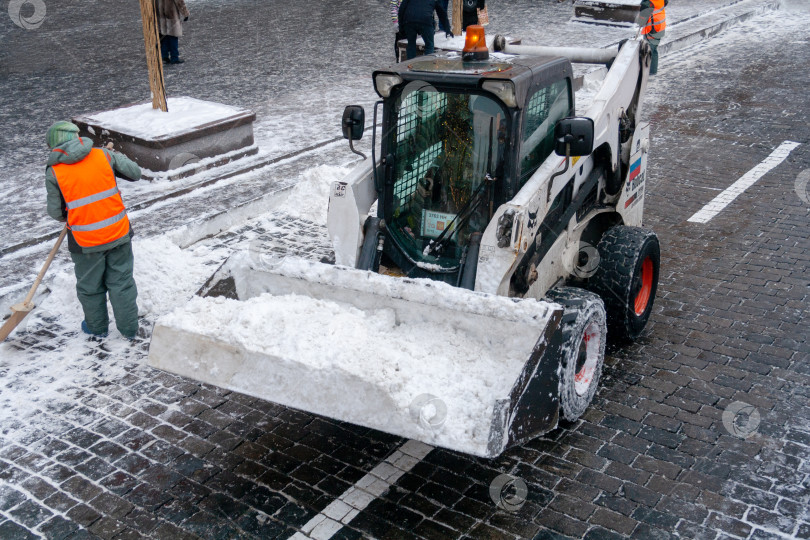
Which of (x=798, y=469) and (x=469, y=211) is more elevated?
(x=469, y=211)

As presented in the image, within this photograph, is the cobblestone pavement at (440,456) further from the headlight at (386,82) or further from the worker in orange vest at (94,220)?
the headlight at (386,82)

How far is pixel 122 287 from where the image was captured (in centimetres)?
615

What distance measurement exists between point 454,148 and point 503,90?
537mm

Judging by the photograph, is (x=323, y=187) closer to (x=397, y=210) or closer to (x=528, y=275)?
(x=397, y=210)

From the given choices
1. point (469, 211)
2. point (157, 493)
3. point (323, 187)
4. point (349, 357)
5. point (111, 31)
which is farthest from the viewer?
point (111, 31)

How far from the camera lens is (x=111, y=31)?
17.5m

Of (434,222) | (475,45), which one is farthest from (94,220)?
(475,45)

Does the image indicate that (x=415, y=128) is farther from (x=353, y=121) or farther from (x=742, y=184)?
(x=742, y=184)

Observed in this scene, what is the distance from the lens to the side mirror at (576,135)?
497 cm

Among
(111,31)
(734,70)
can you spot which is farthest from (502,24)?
(111,31)

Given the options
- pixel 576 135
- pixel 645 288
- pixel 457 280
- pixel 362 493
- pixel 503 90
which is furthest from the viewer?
pixel 645 288

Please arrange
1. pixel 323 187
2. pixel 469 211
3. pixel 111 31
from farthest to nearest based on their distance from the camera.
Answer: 1. pixel 111 31
2. pixel 323 187
3. pixel 469 211

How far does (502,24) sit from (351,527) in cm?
1589

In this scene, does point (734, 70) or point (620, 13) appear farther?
point (620, 13)
